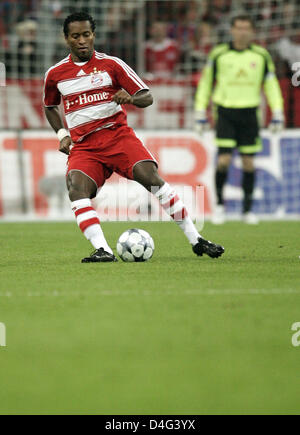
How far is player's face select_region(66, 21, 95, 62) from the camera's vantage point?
6.99m

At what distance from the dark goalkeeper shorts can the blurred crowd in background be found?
2760mm

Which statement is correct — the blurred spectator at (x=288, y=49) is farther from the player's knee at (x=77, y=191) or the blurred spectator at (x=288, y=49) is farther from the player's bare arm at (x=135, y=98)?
the player's knee at (x=77, y=191)

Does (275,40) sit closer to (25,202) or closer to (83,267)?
(25,202)

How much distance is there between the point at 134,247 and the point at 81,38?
160 cm

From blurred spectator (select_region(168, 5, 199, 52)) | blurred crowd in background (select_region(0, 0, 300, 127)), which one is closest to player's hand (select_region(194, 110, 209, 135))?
blurred crowd in background (select_region(0, 0, 300, 127))

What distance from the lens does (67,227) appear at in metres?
11.5

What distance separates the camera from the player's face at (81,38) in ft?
22.9

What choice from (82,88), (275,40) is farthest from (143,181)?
(275,40)

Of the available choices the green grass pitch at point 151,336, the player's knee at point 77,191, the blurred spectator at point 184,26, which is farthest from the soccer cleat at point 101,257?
the blurred spectator at point 184,26

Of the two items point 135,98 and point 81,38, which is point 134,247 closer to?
point 135,98

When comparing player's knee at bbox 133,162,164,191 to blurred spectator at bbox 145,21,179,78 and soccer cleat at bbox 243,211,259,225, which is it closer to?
soccer cleat at bbox 243,211,259,225

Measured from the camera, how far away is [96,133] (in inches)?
287

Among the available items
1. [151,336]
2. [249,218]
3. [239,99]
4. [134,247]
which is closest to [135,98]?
[134,247]

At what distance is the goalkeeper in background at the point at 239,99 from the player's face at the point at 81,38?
4.60 meters
